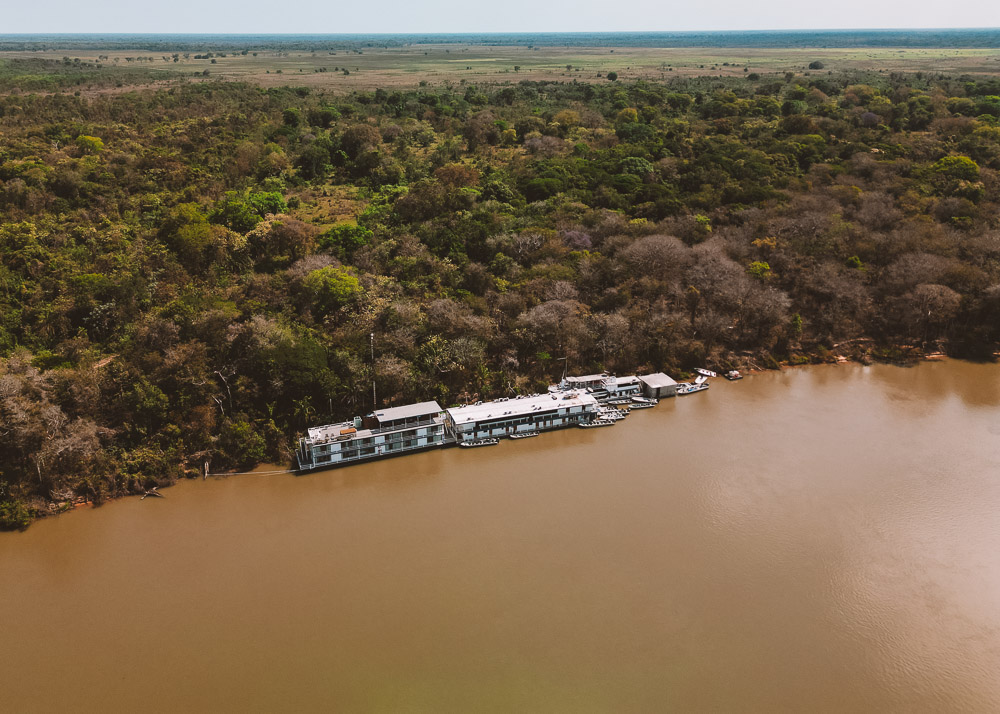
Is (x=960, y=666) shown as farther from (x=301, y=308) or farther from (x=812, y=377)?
(x=301, y=308)

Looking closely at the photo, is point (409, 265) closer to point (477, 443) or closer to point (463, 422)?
point (463, 422)

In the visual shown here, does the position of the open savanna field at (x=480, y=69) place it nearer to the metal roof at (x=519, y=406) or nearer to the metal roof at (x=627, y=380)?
the metal roof at (x=627, y=380)

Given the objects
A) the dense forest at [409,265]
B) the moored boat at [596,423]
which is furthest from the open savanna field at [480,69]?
the moored boat at [596,423]

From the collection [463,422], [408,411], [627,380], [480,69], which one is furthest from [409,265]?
[480,69]

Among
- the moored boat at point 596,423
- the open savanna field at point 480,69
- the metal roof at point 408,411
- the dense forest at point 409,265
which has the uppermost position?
the open savanna field at point 480,69

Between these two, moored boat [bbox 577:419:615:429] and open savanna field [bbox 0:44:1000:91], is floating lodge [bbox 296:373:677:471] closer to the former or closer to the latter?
moored boat [bbox 577:419:615:429]

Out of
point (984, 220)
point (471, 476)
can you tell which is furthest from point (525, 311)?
point (984, 220)

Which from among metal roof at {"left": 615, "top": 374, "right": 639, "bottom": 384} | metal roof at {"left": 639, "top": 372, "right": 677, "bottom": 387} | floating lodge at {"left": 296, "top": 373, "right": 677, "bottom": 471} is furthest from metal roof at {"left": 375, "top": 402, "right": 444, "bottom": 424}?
metal roof at {"left": 639, "top": 372, "right": 677, "bottom": 387}
